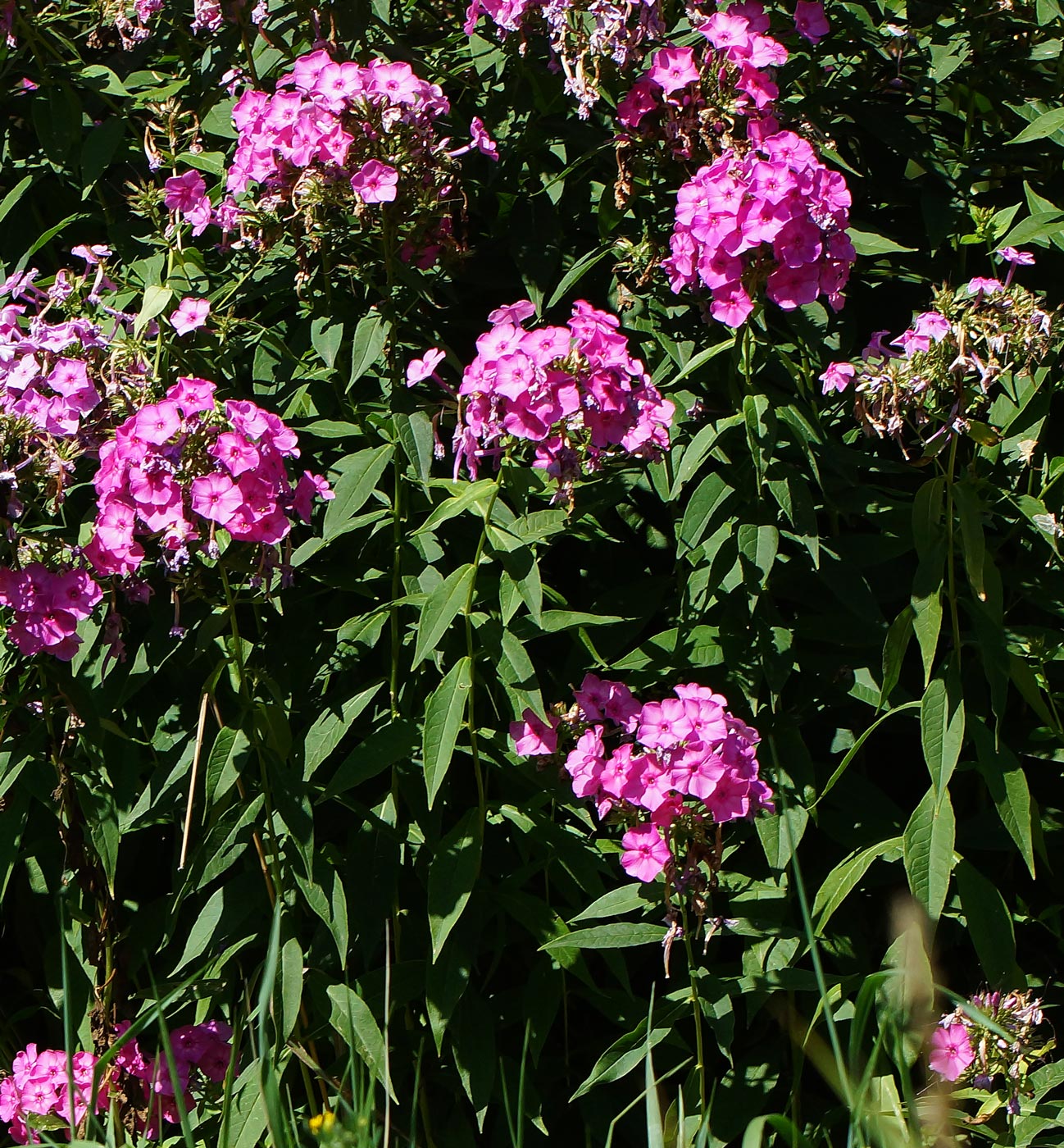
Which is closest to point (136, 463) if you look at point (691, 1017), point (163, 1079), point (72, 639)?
point (72, 639)

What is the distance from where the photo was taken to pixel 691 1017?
263 centimetres

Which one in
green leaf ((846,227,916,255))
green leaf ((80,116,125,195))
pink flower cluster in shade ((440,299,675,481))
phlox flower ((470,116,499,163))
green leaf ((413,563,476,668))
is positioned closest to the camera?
pink flower cluster in shade ((440,299,675,481))

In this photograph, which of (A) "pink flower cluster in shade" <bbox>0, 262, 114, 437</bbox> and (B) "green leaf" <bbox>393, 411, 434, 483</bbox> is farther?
(B) "green leaf" <bbox>393, 411, 434, 483</bbox>

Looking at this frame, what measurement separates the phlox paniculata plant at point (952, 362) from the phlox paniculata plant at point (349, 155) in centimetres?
87

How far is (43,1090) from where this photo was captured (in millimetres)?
2701

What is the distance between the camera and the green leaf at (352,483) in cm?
242

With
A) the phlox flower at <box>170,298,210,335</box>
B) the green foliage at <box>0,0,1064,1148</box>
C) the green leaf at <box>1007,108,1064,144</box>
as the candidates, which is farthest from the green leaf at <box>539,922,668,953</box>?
the green leaf at <box>1007,108,1064,144</box>

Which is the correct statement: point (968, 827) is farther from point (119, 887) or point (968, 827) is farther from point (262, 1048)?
point (119, 887)

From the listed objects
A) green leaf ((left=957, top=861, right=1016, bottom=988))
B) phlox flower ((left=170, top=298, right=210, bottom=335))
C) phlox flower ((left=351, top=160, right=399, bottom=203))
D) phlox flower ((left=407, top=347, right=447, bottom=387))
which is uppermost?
phlox flower ((left=351, top=160, right=399, bottom=203))

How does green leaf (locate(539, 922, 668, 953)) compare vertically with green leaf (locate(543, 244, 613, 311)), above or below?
below

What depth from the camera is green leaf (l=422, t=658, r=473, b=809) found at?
2.25 meters

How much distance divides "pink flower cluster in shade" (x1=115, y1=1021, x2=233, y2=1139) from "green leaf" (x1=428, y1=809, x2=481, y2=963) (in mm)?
557

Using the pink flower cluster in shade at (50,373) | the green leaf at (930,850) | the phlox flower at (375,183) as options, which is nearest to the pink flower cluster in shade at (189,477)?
the pink flower cluster in shade at (50,373)

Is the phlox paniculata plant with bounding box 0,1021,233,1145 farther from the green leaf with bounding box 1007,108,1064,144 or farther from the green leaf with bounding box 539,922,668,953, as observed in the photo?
the green leaf with bounding box 1007,108,1064,144
